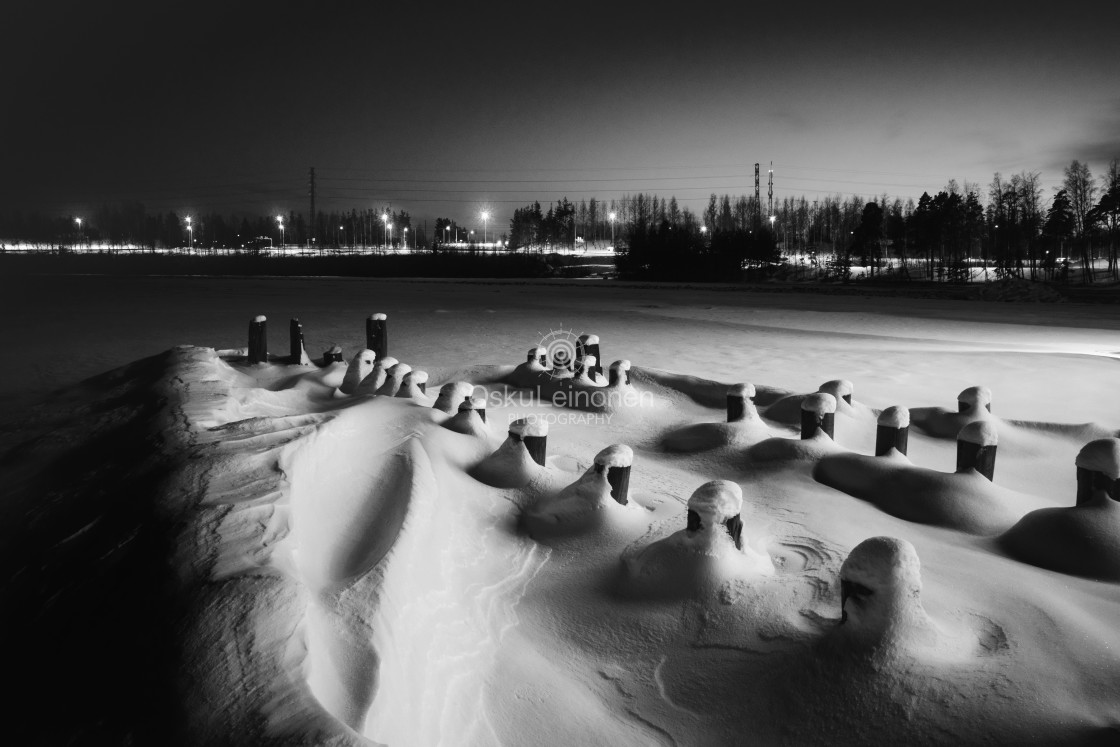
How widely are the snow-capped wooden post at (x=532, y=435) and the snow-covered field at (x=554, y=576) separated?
0.38ft

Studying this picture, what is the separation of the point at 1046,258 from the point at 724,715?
63.2 metres

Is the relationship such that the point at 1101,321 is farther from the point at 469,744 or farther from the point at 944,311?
the point at 469,744

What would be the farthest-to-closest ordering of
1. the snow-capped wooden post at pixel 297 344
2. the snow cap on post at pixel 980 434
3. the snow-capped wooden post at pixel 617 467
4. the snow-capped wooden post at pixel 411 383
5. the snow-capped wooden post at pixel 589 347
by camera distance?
1. the snow-capped wooden post at pixel 297 344
2. the snow-capped wooden post at pixel 589 347
3. the snow-capped wooden post at pixel 411 383
4. the snow cap on post at pixel 980 434
5. the snow-capped wooden post at pixel 617 467

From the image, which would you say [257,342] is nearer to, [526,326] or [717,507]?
[526,326]

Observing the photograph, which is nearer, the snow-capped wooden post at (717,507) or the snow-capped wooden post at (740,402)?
the snow-capped wooden post at (717,507)

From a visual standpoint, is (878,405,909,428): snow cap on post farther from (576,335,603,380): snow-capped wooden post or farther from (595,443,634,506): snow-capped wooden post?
(576,335,603,380): snow-capped wooden post

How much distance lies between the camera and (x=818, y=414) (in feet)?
15.7

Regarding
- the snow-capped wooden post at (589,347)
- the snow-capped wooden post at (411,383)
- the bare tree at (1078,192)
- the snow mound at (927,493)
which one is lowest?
the snow mound at (927,493)

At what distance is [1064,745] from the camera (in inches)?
72.9

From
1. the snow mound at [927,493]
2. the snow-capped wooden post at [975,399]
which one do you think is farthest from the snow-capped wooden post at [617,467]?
the snow-capped wooden post at [975,399]

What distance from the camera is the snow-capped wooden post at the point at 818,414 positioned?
187 inches

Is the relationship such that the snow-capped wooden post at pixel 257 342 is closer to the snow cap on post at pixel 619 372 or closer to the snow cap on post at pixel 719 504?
the snow cap on post at pixel 619 372

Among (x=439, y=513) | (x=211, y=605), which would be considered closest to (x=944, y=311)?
(x=439, y=513)

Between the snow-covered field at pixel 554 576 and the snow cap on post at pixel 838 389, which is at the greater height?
the snow cap on post at pixel 838 389
